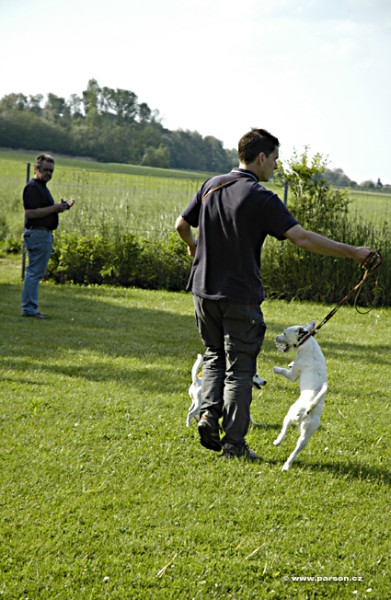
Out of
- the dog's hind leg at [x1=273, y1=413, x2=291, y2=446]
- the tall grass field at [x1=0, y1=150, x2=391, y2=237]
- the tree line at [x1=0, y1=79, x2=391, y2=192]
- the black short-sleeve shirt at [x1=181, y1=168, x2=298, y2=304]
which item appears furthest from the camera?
the tree line at [x1=0, y1=79, x2=391, y2=192]

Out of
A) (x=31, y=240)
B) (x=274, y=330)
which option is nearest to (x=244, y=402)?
(x=274, y=330)

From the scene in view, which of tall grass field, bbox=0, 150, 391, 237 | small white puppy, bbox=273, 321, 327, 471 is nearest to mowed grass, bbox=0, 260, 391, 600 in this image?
small white puppy, bbox=273, 321, 327, 471

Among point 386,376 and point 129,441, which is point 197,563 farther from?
point 386,376

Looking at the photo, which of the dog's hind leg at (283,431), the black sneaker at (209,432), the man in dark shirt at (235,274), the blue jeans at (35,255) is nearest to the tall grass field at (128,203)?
the blue jeans at (35,255)

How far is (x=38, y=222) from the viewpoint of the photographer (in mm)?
9383

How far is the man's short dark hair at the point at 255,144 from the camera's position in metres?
4.61

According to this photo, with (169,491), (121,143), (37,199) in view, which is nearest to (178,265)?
(37,199)

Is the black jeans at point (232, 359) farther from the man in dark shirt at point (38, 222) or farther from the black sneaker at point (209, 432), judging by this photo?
the man in dark shirt at point (38, 222)

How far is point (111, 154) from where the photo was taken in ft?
149

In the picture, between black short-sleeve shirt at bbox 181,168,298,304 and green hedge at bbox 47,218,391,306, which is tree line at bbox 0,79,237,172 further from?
black short-sleeve shirt at bbox 181,168,298,304

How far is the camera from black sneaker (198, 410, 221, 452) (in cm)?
464

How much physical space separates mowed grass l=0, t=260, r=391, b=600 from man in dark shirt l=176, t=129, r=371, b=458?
0.32m

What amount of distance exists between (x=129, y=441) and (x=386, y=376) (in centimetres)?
336

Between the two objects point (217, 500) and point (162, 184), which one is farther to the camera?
point (162, 184)
